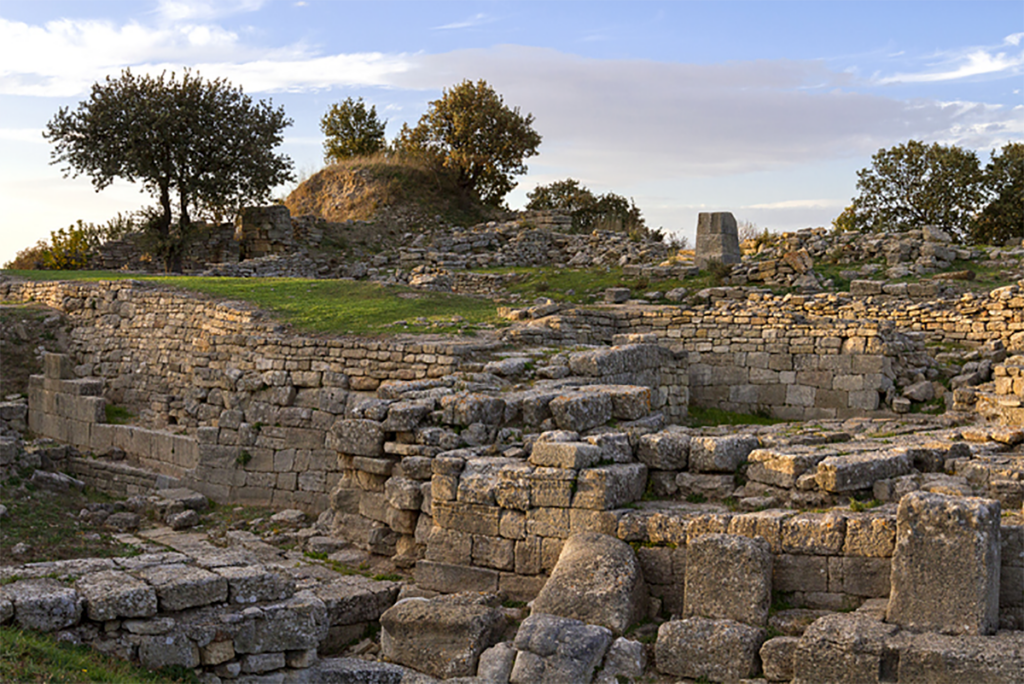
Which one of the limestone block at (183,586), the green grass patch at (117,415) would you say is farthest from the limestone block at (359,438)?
A: the green grass patch at (117,415)

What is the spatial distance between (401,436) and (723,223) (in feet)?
51.2

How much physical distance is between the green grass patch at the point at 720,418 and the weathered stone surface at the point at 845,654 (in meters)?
7.83

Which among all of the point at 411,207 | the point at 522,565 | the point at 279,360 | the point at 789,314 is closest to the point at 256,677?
the point at 522,565

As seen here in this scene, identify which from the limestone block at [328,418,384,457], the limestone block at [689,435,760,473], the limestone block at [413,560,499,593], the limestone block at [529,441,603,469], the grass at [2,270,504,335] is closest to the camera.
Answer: the limestone block at [529,441,603,469]

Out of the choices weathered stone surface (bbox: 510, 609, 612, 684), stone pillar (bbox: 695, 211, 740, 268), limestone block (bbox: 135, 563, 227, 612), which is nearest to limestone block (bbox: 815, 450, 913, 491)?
weathered stone surface (bbox: 510, 609, 612, 684)

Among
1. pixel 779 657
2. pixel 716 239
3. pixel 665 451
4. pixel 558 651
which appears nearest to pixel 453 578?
pixel 558 651

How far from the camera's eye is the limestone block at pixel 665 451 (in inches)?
348

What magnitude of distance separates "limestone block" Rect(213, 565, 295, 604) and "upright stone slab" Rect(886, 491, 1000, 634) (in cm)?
495

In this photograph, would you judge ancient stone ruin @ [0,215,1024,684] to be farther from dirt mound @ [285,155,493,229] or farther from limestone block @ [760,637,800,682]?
dirt mound @ [285,155,493,229]

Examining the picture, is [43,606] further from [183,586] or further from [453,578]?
[453,578]

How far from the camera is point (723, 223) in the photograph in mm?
23672

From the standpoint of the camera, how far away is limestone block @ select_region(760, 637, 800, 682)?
6.54 metres

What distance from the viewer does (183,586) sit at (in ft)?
24.2

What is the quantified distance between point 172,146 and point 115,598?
2586 centimetres
